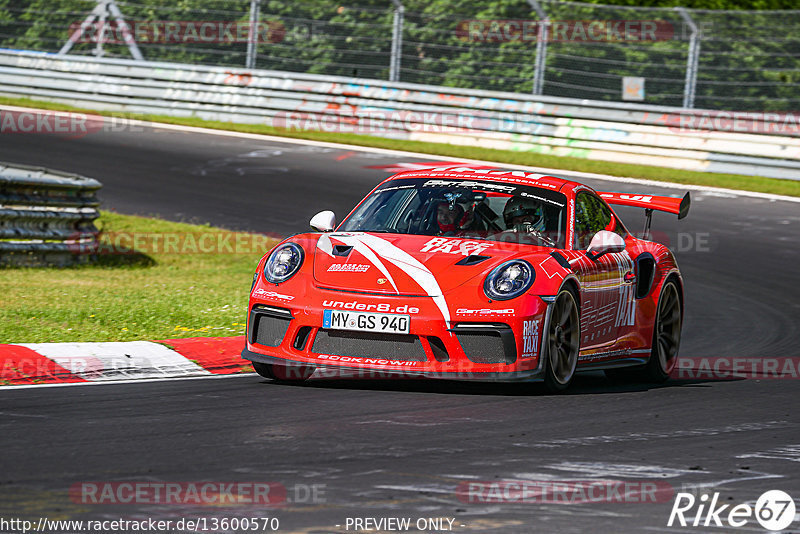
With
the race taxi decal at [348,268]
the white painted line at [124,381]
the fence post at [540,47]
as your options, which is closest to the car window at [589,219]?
the race taxi decal at [348,268]

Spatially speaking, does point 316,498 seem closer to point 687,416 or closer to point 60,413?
point 60,413

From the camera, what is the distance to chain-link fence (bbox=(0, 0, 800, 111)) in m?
19.6

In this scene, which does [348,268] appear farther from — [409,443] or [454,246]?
[409,443]

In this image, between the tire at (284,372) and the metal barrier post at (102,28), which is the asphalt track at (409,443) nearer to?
the tire at (284,372)

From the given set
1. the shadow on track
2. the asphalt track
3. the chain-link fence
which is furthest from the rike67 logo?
the chain-link fence

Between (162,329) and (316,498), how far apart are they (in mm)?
4699

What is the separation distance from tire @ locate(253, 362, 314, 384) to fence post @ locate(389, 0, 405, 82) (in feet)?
49.1

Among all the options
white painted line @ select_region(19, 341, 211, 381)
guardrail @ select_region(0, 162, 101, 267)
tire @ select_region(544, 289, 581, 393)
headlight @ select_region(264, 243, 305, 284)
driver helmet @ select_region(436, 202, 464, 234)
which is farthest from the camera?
guardrail @ select_region(0, 162, 101, 267)

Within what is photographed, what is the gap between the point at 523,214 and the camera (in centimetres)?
815

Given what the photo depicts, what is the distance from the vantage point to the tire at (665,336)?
346 inches

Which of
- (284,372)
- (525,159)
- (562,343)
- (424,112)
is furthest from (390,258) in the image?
(424,112)

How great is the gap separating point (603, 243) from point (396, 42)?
14.7 meters

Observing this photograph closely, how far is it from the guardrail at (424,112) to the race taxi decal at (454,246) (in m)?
12.6

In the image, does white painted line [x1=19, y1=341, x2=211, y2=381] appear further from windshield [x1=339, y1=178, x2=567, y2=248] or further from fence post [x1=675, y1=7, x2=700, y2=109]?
fence post [x1=675, y1=7, x2=700, y2=109]
